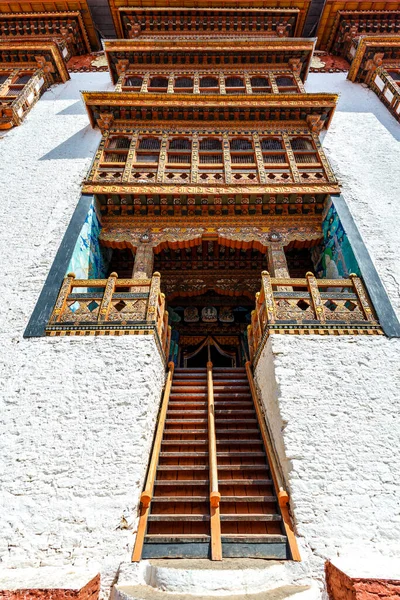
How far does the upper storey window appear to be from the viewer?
26.5ft

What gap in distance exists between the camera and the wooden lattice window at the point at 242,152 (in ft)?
21.8

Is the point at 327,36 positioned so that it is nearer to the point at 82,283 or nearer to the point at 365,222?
the point at 365,222

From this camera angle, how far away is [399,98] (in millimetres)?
7918

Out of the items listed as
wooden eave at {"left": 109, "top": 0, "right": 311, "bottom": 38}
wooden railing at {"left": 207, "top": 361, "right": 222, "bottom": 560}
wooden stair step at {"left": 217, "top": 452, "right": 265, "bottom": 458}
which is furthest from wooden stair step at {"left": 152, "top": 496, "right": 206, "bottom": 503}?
wooden eave at {"left": 109, "top": 0, "right": 311, "bottom": 38}

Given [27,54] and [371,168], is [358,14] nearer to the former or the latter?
[371,168]

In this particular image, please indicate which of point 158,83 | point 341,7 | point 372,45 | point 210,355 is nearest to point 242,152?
point 158,83

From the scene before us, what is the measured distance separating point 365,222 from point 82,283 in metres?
4.05

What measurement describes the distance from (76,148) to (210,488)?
629cm

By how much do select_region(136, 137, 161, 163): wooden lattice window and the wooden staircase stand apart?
4.16 metres

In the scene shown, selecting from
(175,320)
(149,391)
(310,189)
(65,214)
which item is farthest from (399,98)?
(149,391)

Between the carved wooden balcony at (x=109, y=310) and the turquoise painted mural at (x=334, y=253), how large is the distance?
2.57 m

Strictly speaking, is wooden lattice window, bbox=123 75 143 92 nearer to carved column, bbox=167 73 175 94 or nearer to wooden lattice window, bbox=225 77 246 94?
carved column, bbox=167 73 175 94

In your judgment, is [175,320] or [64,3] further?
[64,3]

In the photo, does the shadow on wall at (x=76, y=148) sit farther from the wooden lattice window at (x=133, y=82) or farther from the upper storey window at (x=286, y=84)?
the upper storey window at (x=286, y=84)
